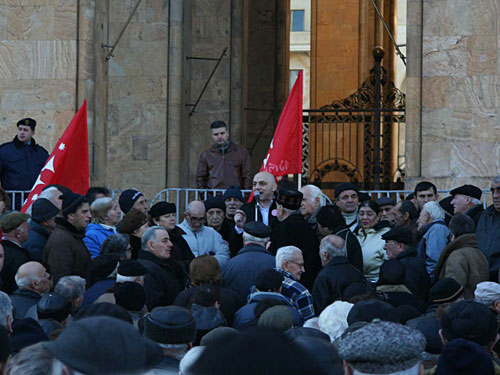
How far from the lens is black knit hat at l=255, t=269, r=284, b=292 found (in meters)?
7.68

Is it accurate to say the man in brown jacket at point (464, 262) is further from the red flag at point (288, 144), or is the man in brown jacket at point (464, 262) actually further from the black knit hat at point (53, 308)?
the red flag at point (288, 144)

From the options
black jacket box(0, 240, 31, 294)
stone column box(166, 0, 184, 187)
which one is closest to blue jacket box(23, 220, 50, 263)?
black jacket box(0, 240, 31, 294)

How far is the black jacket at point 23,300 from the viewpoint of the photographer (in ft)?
23.7

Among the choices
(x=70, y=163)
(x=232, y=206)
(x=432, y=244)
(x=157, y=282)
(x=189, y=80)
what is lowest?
(x=157, y=282)

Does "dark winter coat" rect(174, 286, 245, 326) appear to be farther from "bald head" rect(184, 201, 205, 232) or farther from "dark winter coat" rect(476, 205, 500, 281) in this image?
"dark winter coat" rect(476, 205, 500, 281)

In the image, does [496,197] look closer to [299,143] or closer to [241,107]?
[299,143]

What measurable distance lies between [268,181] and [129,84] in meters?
7.66

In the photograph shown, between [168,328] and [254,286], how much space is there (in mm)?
2498

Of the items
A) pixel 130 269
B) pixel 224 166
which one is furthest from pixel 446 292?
pixel 224 166

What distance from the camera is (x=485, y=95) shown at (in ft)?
48.2

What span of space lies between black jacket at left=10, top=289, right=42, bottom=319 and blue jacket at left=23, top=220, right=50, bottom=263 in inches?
74.6

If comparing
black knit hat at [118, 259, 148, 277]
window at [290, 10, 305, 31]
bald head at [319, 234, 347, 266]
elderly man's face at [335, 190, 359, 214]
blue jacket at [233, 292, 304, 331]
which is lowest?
blue jacket at [233, 292, 304, 331]

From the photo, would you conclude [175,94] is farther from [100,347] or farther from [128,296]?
[100,347]

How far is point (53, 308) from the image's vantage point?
6.67 meters
